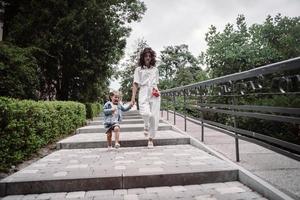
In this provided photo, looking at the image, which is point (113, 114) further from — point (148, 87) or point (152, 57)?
point (152, 57)

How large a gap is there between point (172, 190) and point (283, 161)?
159 centimetres

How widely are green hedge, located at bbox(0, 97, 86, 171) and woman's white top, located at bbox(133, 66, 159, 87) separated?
1962 mm

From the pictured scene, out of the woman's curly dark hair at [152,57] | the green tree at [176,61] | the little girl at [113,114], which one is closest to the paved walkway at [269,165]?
the little girl at [113,114]

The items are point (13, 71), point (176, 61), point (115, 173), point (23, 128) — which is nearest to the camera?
point (115, 173)

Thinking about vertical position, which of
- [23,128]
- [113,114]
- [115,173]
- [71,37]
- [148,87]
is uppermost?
[71,37]

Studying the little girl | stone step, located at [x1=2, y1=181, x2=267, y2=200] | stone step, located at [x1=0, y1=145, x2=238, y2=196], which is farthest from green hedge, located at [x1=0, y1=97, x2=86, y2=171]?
the little girl

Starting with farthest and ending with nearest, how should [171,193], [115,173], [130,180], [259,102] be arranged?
[259,102]
[115,173]
[130,180]
[171,193]

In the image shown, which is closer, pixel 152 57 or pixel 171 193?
pixel 171 193

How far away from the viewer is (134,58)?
3419cm

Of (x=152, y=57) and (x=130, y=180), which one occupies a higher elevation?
(x=152, y=57)

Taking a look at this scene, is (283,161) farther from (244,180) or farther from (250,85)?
(250,85)

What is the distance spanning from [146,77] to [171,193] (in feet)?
9.90

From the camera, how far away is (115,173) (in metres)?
4.21

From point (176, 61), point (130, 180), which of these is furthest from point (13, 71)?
point (176, 61)
